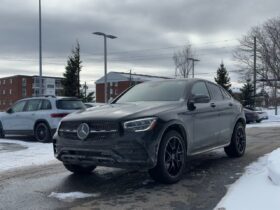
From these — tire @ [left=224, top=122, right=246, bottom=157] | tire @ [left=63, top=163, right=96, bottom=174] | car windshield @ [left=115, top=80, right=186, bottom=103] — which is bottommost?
tire @ [left=63, top=163, right=96, bottom=174]

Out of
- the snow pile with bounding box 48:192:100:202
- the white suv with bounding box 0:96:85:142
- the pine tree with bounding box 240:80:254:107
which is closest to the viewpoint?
the snow pile with bounding box 48:192:100:202

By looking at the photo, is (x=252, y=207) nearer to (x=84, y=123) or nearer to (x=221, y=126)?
(x=84, y=123)

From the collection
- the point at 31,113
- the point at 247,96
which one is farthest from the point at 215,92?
the point at 247,96

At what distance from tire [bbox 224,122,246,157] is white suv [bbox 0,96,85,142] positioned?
245 inches

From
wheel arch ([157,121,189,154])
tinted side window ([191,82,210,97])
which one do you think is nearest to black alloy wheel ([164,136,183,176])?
wheel arch ([157,121,189,154])

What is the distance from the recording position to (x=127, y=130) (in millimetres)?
5469

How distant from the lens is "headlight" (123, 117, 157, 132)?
5.48 meters

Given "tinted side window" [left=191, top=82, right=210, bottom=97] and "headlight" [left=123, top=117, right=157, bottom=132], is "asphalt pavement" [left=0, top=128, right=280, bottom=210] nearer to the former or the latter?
"headlight" [left=123, top=117, right=157, bottom=132]

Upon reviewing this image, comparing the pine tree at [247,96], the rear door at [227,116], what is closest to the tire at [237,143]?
the rear door at [227,116]

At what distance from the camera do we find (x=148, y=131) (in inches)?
216

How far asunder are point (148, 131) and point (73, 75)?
2713 cm

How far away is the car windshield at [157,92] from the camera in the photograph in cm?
677

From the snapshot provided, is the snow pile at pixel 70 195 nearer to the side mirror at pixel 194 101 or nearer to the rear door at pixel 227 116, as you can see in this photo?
the side mirror at pixel 194 101

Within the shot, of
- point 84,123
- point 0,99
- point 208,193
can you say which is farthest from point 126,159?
point 0,99
